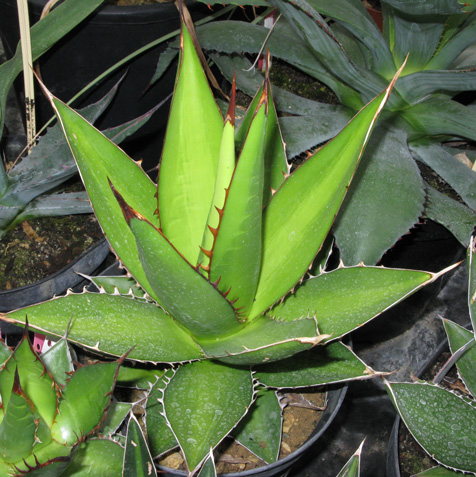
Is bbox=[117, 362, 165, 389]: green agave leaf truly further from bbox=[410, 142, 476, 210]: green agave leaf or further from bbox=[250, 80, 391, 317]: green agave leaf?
bbox=[410, 142, 476, 210]: green agave leaf

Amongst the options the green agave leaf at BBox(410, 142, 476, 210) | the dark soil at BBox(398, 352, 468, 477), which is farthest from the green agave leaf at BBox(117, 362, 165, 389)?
the green agave leaf at BBox(410, 142, 476, 210)

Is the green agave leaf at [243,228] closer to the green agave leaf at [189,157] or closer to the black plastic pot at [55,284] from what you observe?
the green agave leaf at [189,157]

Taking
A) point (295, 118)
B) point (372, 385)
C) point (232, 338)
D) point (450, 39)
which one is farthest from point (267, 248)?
point (372, 385)

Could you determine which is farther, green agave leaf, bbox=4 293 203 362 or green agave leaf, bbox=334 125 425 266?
green agave leaf, bbox=334 125 425 266

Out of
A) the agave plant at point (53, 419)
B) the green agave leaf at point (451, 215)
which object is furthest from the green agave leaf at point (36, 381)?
the green agave leaf at point (451, 215)

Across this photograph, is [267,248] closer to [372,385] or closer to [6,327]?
[6,327]

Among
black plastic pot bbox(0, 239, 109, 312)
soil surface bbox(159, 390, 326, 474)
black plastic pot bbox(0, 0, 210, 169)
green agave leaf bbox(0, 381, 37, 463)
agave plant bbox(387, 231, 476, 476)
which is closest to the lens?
green agave leaf bbox(0, 381, 37, 463)
